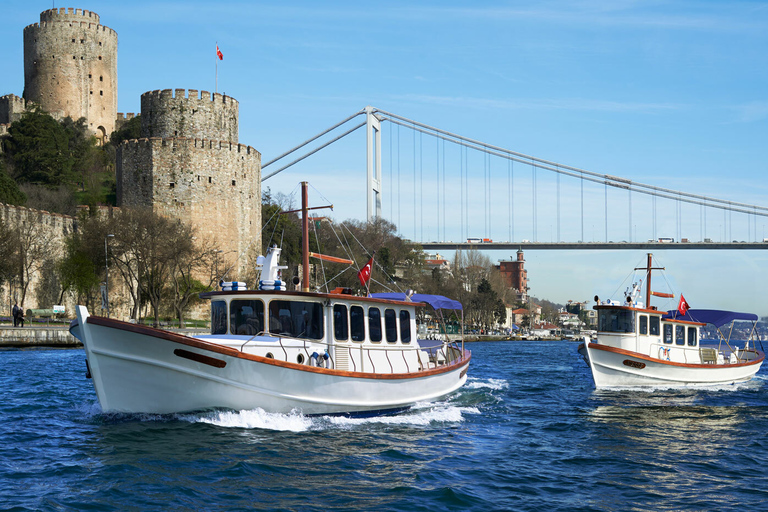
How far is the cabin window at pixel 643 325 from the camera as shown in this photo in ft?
75.8

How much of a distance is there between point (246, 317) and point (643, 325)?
13.1 metres

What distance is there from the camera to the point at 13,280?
39.8 metres

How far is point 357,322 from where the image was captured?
A: 15.3m

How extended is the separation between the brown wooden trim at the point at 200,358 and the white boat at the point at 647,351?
41.2 ft

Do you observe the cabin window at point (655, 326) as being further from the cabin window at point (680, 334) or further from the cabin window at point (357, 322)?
the cabin window at point (357, 322)

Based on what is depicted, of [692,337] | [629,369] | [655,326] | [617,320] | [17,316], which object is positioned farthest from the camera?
[17,316]

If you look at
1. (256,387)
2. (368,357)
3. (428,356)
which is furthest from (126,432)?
(428,356)

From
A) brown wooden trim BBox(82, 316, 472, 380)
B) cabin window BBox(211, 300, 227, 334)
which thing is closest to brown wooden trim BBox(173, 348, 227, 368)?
brown wooden trim BBox(82, 316, 472, 380)

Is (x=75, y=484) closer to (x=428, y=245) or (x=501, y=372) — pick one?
(x=501, y=372)

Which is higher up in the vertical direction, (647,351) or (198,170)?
(198,170)

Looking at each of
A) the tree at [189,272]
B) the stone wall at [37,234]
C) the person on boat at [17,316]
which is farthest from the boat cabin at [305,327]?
the tree at [189,272]

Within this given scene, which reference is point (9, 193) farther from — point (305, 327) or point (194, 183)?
point (305, 327)

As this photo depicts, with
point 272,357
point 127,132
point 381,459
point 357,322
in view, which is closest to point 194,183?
point 127,132

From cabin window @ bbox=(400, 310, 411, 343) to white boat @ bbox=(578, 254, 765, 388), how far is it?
732cm
